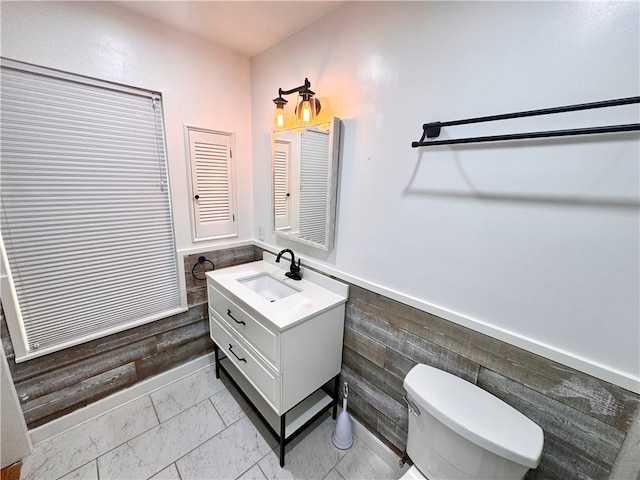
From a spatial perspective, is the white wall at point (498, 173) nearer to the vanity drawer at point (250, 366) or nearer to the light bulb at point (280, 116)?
the light bulb at point (280, 116)

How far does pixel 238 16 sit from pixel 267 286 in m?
1.63

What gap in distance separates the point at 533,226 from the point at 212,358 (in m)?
2.28

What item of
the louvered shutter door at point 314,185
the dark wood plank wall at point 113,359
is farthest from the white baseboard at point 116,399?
the louvered shutter door at point 314,185

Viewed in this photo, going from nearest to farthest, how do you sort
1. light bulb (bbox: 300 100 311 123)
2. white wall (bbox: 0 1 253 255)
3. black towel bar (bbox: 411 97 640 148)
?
black towel bar (bbox: 411 97 640 148)
white wall (bbox: 0 1 253 255)
light bulb (bbox: 300 100 311 123)

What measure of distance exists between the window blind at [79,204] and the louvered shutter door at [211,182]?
0.19 meters

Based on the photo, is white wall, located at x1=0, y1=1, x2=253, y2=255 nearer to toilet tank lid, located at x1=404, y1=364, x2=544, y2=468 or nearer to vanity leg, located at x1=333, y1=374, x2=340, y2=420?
vanity leg, located at x1=333, y1=374, x2=340, y2=420

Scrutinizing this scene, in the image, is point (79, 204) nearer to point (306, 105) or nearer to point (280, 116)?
point (280, 116)

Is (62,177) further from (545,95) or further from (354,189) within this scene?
(545,95)

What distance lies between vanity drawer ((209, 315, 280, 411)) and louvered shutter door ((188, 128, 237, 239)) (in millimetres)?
672

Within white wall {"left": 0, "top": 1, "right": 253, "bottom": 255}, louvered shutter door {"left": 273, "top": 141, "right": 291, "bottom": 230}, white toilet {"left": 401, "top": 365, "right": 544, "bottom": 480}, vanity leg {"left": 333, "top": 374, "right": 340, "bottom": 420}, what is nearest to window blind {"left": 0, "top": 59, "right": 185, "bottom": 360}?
white wall {"left": 0, "top": 1, "right": 253, "bottom": 255}

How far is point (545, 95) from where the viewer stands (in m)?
0.80

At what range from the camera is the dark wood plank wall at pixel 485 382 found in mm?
794

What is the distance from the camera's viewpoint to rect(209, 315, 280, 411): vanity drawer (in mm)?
1281

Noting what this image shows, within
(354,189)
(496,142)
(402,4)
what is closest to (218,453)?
(354,189)
